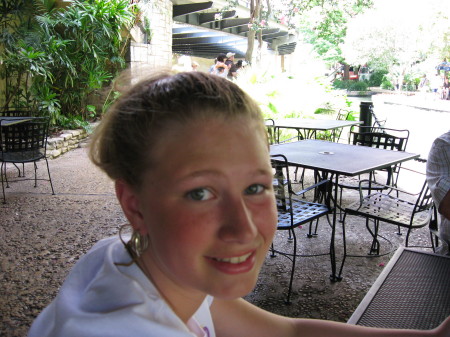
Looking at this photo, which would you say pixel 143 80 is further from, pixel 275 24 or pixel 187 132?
pixel 275 24

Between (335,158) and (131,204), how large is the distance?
320 cm

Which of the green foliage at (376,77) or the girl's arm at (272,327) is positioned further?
the green foliage at (376,77)

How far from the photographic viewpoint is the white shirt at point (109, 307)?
644 mm

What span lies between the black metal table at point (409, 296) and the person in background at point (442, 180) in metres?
0.64

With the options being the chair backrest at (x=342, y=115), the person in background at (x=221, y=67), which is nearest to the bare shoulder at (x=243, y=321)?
the person in background at (x=221, y=67)

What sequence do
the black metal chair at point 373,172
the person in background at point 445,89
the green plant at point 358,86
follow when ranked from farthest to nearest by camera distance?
the green plant at point 358,86
the person in background at point 445,89
the black metal chair at point 373,172

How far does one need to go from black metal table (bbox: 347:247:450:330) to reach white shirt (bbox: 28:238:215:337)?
26.7 inches

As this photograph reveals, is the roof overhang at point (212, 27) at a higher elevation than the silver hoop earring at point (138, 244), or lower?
higher

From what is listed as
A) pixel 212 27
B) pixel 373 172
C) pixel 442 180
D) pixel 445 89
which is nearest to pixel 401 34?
pixel 445 89

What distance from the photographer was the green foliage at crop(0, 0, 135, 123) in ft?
24.7

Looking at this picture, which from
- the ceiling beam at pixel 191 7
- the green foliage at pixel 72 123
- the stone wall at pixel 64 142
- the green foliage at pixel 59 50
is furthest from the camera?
the ceiling beam at pixel 191 7

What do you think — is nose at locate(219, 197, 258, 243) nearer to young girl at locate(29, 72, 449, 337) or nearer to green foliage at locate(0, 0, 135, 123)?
young girl at locate(29, 72, 449, 337)

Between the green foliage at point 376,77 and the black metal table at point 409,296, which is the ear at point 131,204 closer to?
the black metal table at point 409,296

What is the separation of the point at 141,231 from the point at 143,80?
315mm
